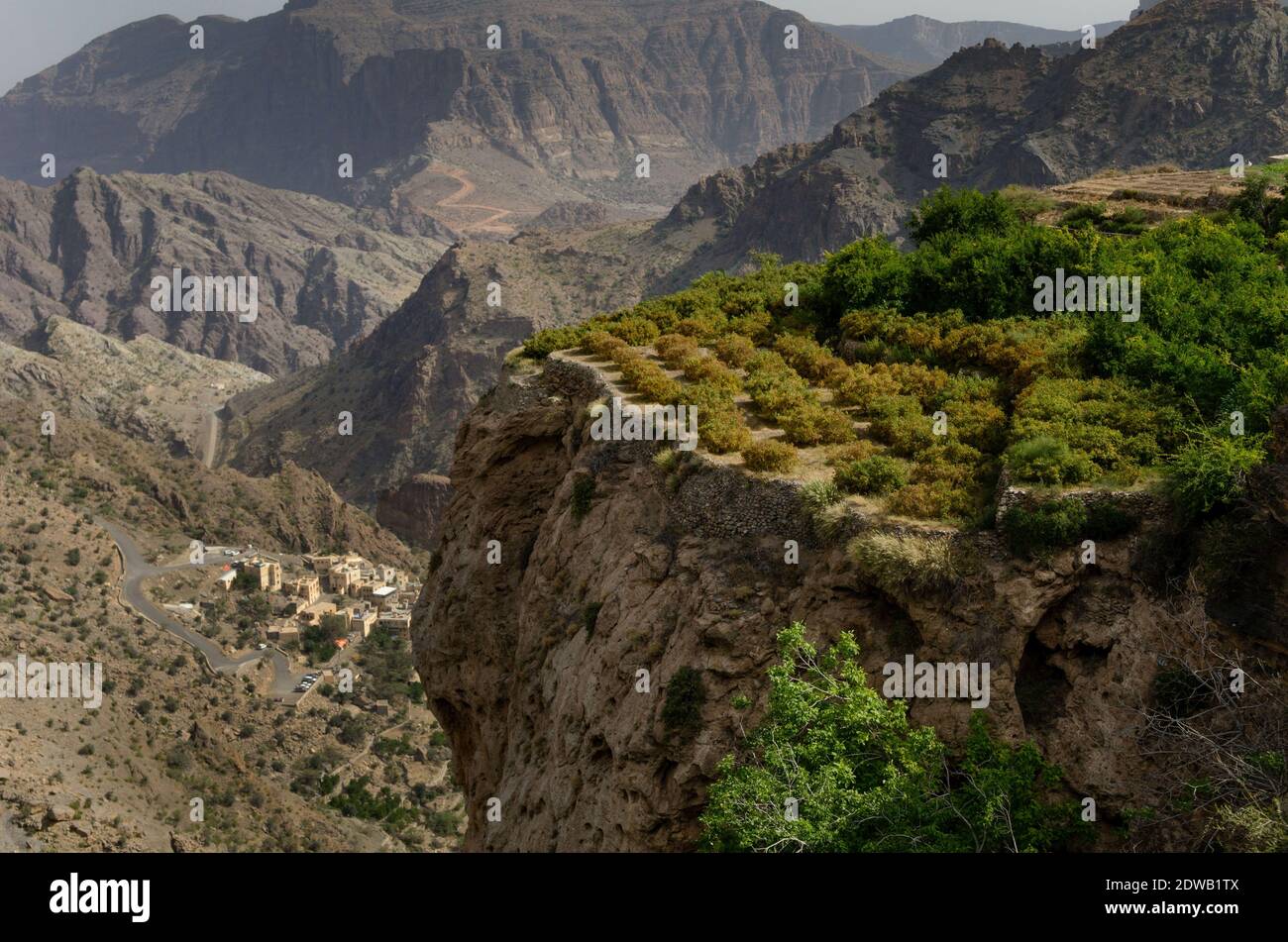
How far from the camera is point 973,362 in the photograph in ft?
64.1

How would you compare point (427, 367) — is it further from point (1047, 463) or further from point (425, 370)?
point (1047, 463)

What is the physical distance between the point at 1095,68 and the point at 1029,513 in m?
132

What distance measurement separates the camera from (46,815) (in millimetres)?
34438

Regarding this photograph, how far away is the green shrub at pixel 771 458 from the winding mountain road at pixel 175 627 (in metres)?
49.7

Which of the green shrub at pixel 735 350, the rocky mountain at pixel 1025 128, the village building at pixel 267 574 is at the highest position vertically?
the rocky mountain at pixel 1025 128

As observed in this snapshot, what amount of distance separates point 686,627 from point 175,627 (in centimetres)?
5435

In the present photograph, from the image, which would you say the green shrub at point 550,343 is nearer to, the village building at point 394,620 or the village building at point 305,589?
the village building at point 394,620

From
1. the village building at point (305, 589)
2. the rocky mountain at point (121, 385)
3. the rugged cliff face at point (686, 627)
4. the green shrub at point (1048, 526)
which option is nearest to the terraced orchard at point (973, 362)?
the green shrub at point (1048, 526)

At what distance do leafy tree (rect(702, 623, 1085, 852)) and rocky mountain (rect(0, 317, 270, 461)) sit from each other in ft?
407

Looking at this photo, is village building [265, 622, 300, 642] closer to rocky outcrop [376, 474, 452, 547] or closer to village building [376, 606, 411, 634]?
village building [376, 606, 411, 634]

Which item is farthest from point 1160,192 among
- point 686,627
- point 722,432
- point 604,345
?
point 686,627

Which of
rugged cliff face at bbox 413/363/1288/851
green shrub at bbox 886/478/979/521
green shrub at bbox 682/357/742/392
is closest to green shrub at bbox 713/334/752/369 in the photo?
green shrub at bbox 682/357/742/392

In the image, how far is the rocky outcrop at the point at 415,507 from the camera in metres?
106

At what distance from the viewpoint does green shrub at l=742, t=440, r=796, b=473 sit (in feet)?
50.9
